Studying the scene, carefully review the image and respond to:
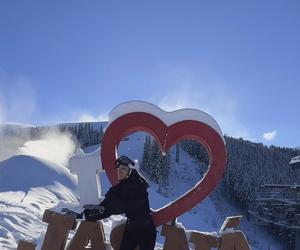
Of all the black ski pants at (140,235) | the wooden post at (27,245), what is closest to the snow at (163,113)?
the black ski pants at (140,235)

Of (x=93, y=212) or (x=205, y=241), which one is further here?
(x=205, y=241)

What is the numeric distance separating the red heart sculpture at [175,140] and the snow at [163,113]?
5cm

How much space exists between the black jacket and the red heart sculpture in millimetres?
882

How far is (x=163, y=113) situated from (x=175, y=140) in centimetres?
44

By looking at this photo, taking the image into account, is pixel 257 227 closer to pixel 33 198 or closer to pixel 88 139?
pixel 88 139

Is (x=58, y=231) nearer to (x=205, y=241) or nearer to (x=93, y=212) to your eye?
(x=93, y=212)

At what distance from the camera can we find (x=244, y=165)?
70688mm

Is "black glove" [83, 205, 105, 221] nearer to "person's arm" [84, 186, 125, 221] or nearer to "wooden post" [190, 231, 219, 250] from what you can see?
"person's arm" [84, 186, 125, 221]

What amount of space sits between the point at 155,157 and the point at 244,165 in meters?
22.0

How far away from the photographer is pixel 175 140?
7508 mm

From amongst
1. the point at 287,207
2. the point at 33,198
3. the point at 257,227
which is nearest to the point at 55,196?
the point at 33,198

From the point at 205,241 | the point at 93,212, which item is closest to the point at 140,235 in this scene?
→ the point at 93,212

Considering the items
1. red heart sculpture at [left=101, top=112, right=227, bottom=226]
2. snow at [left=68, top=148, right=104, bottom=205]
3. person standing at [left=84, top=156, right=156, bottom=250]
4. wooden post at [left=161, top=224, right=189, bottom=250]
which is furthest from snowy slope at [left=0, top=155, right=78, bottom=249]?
person standing at [left=84, top=156, right=156, bottom=250]

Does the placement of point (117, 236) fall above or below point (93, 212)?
below
